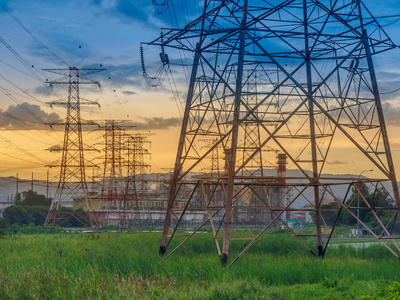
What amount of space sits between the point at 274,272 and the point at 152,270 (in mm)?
4558

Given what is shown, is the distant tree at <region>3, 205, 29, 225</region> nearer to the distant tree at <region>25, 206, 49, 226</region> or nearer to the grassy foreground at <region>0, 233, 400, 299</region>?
the distant tree at <region>25, 206, 49, 226</region>

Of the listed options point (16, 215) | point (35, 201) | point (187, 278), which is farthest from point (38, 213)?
point (187, 278)

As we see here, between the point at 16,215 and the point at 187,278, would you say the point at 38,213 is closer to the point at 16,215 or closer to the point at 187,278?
the point at 16,215

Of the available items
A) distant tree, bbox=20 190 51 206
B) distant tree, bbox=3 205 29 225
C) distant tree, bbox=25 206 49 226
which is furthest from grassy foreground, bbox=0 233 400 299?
distant tree, bbox=20 190 51 206

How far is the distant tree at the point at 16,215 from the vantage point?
302 feet

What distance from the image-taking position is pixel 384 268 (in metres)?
22.0

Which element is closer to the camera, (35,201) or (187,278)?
(187,278)

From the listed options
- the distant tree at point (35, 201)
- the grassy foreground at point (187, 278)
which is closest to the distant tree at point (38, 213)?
the distant tree at point (35, 201)

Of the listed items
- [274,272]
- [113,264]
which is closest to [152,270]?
[113,264]

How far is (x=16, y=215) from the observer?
92.9 metres

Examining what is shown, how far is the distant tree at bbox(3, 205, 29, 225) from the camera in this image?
9206 cm

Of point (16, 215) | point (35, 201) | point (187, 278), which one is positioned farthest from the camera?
point (35, 201)

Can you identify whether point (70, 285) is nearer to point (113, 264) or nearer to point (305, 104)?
point (113, 264)

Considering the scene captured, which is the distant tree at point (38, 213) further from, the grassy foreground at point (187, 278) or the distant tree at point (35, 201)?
the grassy foreground at point (187, 278)
